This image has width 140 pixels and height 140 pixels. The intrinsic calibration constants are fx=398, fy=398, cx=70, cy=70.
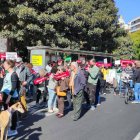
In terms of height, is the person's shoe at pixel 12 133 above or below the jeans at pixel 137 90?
below

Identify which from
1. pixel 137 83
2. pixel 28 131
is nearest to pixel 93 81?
pixel 137 83

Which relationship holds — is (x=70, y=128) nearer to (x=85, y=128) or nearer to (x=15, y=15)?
(x=85, y=128)

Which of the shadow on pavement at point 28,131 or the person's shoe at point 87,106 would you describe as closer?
the shadow on pavement at point 28,131

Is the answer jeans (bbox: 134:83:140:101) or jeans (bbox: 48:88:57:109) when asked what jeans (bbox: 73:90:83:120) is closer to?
jeans (bbox: 48:88:57:109)

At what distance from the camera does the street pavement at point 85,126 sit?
31.4 feet

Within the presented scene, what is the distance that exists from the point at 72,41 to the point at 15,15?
6114 mm

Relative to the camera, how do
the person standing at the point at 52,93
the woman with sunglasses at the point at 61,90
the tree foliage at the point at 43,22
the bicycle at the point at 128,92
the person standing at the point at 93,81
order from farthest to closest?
the tree foliage at the point at 43,22 < the bicycle at the point at 128,92 < the person standing at the point at 93,81 < the person standing at the point at 52,93 < the woman with sunglasses at the point at 61,90

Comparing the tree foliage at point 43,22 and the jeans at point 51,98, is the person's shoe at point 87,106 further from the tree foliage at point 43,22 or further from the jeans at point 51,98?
the tree foliage at point 43,22

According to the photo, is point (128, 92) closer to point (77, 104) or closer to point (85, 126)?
point (77, 104)

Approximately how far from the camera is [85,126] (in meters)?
11.0

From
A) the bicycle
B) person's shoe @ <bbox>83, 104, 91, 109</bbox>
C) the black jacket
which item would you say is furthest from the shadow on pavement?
the black jacket

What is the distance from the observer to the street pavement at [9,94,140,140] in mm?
9570

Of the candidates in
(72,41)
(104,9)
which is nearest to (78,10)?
(72,41)

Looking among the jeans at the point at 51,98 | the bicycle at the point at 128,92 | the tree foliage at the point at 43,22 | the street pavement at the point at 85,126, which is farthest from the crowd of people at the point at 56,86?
the tree foliage at the point at 43,22
